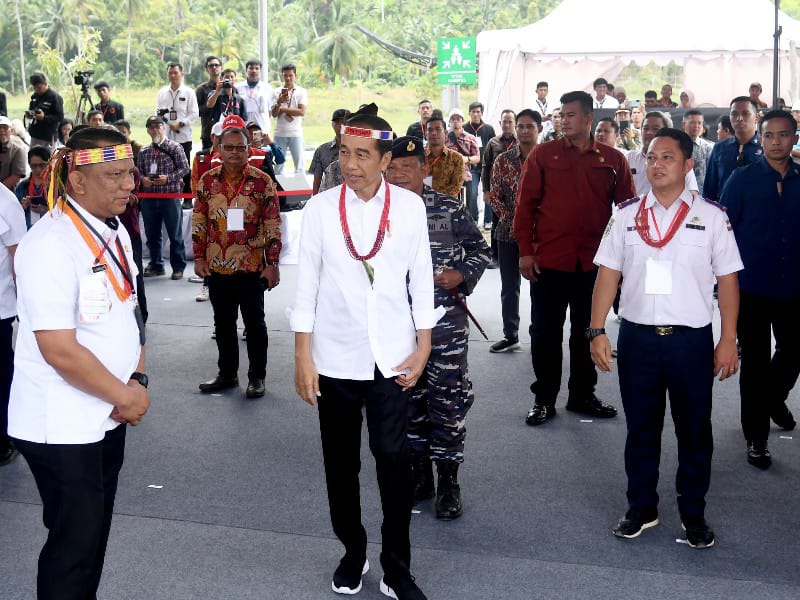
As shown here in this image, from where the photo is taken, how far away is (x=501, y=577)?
3469 millimetres

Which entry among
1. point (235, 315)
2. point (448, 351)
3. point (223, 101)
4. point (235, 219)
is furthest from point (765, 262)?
point (223, 101)

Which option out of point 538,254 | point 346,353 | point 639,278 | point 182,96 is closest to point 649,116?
point 538,254

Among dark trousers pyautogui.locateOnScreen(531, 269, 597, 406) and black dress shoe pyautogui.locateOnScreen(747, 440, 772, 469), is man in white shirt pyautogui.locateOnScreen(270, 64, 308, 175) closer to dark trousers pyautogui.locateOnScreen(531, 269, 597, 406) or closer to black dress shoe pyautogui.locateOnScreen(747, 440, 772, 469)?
dark trousers pyautogui.locateOnScreen(531, 269, 597, 406)

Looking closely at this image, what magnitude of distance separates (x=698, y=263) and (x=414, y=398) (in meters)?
1.21

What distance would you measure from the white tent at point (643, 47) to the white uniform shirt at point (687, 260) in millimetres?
13390

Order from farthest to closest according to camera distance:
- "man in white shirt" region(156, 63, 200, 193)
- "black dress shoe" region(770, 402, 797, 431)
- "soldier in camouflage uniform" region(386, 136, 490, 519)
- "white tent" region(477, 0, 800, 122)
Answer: "white tent" region(477, 0, 800, 122) < "man in white shirt" region(156, 63, 200, 193) < "black dress shoe" region(770, 402, 797, 431) < "soldier in camouflage uniform" region(386, 136, 490, 519)

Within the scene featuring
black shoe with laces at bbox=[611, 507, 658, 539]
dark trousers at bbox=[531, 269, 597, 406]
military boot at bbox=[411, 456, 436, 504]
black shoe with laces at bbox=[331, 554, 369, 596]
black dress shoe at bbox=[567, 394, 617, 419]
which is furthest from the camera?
black dress shoe at bbox=[567, 394, 617, 419]

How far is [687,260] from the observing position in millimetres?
3590

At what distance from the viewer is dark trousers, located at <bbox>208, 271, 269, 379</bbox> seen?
229 inches

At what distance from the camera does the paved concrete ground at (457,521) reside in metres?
3.43

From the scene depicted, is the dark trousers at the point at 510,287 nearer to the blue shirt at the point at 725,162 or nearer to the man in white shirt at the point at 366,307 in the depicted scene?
the blue shirt at the point at 725,162

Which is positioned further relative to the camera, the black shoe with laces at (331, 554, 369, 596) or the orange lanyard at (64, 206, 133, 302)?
the black shoe with laces at (331, 554, 369, 596)

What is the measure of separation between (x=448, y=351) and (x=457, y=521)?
0.67 metres

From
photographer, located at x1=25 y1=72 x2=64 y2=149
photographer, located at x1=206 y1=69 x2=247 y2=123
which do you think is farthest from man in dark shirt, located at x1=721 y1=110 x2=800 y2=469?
photographer, located at x1=25 y1=72 x2=64 y2=149
